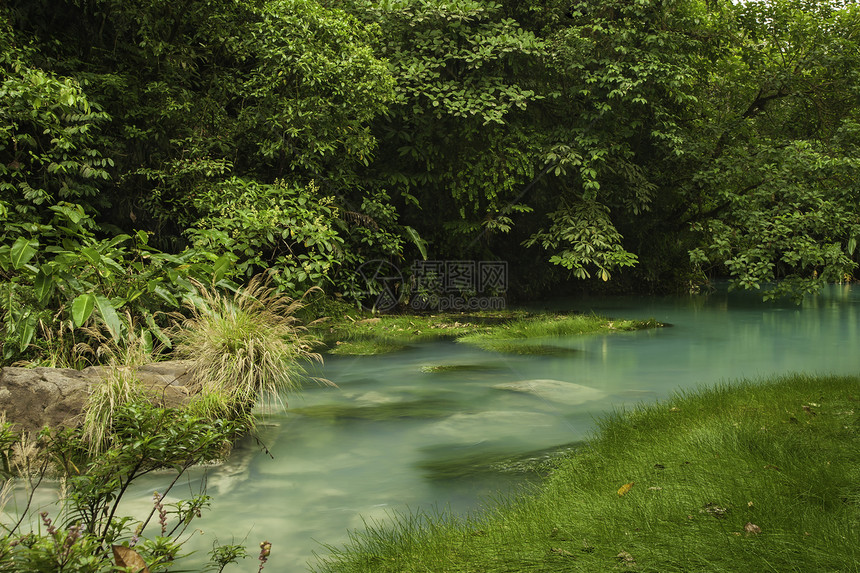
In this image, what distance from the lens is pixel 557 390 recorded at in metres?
7.44

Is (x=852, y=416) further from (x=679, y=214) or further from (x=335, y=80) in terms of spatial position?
(x=679, y=214)

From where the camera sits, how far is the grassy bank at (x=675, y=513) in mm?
2941

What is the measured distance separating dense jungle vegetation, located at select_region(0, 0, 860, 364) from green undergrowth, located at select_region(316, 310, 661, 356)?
76cm

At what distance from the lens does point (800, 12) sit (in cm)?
1524

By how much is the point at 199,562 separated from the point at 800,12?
16.5 meters

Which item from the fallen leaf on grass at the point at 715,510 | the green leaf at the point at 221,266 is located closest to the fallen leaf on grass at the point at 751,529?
the fallen leaf on grass at the point at 715,510

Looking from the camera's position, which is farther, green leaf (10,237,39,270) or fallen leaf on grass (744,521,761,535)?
green leaf (10,237,39,270)

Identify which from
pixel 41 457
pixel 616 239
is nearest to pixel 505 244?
pixel 616 239

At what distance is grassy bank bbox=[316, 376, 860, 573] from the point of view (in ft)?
9.65

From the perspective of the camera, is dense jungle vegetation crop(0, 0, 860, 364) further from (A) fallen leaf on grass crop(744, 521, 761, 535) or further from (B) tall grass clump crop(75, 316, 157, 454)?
(A) fallen leaf on grass crop(744, 521, 761, 535)

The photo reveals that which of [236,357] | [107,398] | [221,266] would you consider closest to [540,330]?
[221,266]

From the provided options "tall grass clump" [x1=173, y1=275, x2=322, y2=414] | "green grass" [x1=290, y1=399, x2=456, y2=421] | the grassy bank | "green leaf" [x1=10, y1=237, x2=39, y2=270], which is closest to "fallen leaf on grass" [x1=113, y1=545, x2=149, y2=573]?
the grassy bank

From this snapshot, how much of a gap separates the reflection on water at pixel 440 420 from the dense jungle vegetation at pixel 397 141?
57.7 inches

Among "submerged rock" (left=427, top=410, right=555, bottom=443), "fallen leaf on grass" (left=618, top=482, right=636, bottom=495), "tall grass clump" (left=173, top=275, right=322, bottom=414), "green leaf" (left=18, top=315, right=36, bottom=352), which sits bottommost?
"submerged rock" (left=427, top=410, right=555, bottom=443)
